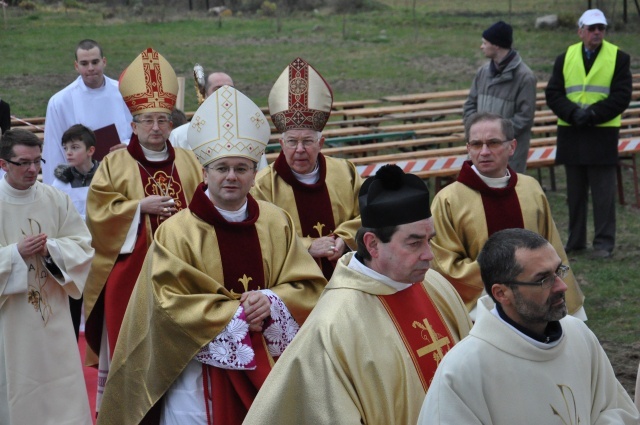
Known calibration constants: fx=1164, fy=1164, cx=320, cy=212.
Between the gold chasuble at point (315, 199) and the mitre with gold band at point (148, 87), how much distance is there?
861 mm

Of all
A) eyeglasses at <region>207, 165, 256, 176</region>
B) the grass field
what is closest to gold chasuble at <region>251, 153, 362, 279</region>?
eyeglasses at <region>207, 165, 256, 176</region>

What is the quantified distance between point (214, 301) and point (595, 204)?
6.13 m

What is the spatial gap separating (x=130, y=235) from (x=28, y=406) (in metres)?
1.14

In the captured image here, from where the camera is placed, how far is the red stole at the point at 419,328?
439 centimetres

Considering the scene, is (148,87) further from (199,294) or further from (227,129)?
(199,294)

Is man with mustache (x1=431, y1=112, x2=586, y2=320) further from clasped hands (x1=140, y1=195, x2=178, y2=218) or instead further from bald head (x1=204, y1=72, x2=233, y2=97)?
bald head (x1=204, y1=72, x2=233, y2=97)

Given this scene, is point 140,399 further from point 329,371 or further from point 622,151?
point 622,151

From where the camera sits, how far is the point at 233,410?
5238 mm

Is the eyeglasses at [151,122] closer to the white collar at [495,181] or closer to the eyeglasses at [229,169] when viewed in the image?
the eyeglasses at [229,169]

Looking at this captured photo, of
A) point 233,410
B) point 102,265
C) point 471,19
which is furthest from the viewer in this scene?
point 471,19

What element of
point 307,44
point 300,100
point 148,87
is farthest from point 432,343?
point 307,44

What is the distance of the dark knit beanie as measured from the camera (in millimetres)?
9562

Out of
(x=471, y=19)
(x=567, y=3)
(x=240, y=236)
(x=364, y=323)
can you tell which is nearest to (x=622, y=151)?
(x=240, y=236)

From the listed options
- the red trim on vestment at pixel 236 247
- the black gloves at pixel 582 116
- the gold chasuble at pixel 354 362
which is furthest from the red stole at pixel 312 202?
the black gloves at pixel 582 116
